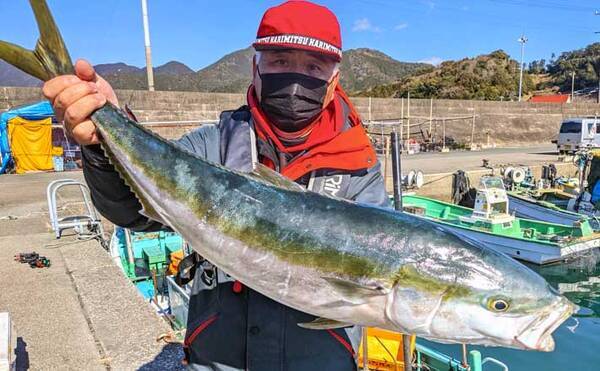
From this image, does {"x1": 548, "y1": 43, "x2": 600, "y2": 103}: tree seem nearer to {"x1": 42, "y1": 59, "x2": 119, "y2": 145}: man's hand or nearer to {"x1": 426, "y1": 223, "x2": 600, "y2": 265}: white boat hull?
{"x1": 426, "y1": 223, "x2": 600, "y2": 265}: white boat hull

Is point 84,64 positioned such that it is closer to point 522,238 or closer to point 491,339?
point 491,339

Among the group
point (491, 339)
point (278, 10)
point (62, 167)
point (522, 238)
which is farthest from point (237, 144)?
point (62, 167)

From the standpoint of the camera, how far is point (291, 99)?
7.12ft

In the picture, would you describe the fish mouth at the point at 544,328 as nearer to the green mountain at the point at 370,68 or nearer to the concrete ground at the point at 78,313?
the concrete ground at the point at 78,313

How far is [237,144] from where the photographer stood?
7.07 feet

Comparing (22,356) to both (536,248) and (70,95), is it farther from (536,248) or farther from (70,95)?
(536,248)

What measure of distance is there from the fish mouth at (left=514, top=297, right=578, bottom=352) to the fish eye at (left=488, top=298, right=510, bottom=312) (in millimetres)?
105

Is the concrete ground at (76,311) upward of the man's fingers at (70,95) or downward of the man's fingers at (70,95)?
downward

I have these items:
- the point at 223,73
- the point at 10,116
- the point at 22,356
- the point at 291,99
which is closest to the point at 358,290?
the point at 291,99

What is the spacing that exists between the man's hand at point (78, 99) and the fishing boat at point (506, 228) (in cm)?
1358

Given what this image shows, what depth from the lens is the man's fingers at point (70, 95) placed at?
1.84 m

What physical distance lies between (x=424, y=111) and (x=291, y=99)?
38.2 metres

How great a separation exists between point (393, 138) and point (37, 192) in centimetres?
1315

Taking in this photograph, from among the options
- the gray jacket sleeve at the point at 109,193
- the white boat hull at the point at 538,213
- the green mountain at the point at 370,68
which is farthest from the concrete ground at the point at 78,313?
the green mountain at the point at 370,68
